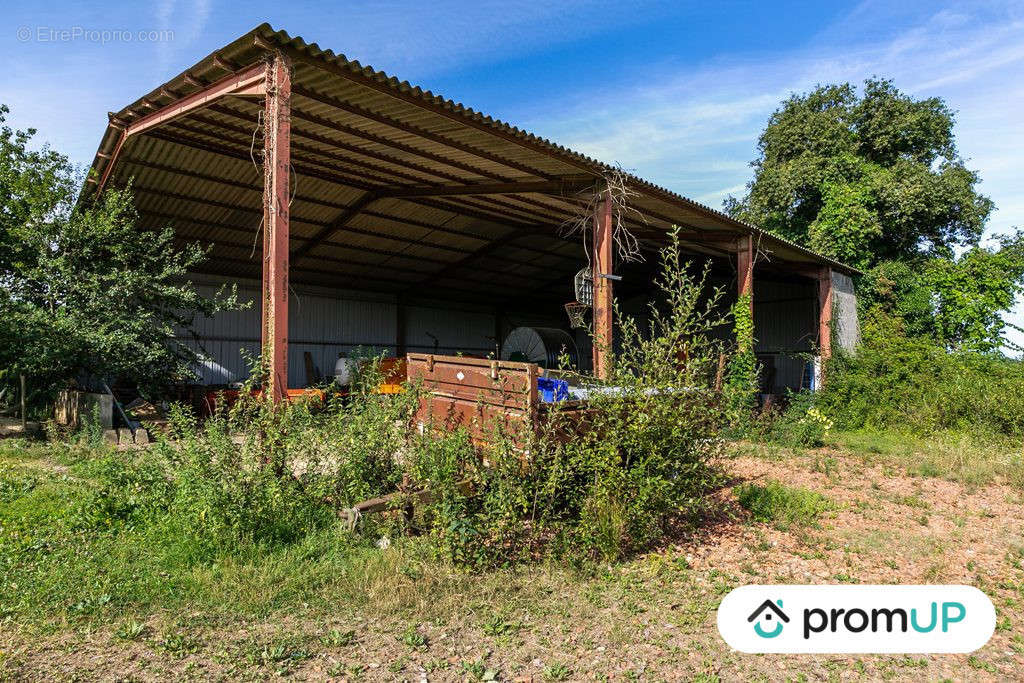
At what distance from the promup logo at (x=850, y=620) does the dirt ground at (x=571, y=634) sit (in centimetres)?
8

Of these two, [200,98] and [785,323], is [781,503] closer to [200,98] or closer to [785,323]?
[200,98]

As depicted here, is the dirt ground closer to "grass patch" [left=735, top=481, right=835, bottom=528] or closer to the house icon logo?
the house icon logo

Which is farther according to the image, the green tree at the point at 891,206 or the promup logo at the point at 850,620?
the green tree at the point at 891,206

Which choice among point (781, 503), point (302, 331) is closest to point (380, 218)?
point (302, 331)

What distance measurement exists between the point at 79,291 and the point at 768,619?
1146cm

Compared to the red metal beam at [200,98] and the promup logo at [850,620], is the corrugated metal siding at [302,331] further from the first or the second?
the promup logo at [850,620]

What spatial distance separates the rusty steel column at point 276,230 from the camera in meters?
6.71

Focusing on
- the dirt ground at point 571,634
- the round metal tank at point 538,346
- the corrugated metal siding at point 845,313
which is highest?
the corrugated metal siding at point 845,313

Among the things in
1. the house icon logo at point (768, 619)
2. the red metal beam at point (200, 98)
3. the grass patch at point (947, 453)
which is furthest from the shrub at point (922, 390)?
the red metal beam at point (200, 98)

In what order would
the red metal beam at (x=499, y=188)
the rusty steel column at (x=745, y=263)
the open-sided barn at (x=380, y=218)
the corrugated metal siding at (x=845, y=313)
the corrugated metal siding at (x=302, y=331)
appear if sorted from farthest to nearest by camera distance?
the corrugated metal siding at (x=845, y=313), the corrugated metal siding at (x=302, y=331), the rusty steel column at (x=745, y=263), the red metal beam at (x=499, y=188), the open-sided barn at (x=380, y=218)

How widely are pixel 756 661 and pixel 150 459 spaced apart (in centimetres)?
532

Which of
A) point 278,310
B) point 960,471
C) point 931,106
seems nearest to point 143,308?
point 278,310

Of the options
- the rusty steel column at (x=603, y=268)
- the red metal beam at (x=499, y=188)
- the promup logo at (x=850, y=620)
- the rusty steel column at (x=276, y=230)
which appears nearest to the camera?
the promup logo at (x=850, y=620)

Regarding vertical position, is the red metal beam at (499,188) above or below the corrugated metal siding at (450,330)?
above
